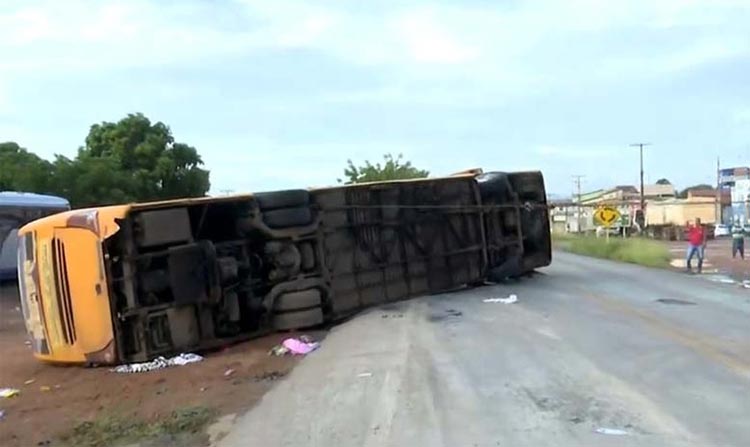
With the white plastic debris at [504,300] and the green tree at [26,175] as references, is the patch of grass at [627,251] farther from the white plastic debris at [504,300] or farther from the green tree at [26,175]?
the green tree at [26,175]

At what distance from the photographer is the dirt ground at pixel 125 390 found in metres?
9.38

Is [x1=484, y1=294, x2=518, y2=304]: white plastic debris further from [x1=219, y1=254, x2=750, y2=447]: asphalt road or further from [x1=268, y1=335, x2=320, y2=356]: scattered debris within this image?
[x1=268, y1=335, x2=320, y2=356]: scattered debris

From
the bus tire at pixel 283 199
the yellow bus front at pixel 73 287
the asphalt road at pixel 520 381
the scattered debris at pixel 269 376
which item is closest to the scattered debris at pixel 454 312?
the asphalt road at pixel 520 381

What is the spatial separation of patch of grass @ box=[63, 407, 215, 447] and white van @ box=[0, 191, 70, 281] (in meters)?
19.7

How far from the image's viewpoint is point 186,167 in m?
53.9

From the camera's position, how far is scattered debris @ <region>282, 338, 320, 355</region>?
43.2ft

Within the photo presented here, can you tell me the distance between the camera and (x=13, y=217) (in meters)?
27.8

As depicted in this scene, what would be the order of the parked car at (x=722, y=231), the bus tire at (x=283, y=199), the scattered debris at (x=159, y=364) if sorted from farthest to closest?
1. the parked car at (x=722, y=231)
2. the bus tire at (x=283, y=199)
3. the scattered debris at (x=159, y=364)

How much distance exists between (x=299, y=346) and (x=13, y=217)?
1731 cm

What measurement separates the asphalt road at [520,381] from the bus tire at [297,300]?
0.81 meters

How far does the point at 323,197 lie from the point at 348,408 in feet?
27.3

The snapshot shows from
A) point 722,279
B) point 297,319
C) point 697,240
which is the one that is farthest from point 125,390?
point 697,240

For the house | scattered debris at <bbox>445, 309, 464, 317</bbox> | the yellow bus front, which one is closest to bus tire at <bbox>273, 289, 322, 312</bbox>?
scattered debris at <bbox>445, 309, 464, 317</bbox>

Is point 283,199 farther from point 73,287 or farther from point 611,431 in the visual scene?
point 611,431
